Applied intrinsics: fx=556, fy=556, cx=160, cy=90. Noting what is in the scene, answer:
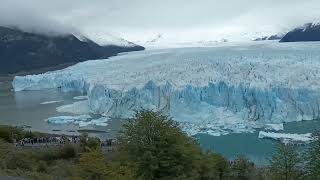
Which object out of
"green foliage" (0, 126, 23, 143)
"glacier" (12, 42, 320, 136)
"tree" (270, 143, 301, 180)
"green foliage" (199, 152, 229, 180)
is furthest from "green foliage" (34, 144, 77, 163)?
"tree" (270, 143, 301, 180)

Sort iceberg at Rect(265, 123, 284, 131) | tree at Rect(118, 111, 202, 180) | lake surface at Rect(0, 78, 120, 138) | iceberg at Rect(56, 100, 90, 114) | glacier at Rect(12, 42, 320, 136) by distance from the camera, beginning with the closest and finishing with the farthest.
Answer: tree at Rect(118, 111, 202, 180) → iceberg at Rect(265, 123, 284, 131) → glacier at Rect(12, 42, 320, 136) → lake surface at Rect(0, 78, 120, 138) → iceberg at Rect(56, 100, 90, 114)

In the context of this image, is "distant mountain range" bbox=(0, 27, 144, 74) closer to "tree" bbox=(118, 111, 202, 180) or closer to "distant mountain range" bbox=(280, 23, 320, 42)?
"distant mountain range" bbox=(280, 23, 320, 42)

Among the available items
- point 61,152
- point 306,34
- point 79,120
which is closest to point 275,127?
point 61,152

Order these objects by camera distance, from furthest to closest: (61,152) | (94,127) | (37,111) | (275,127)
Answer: (37,111) < (94,127) < (275,127) < (61,152)

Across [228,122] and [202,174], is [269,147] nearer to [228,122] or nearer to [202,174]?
[228,122]

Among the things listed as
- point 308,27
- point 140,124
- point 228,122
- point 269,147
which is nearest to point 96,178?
point 140,124

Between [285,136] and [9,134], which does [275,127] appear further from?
[9,134]

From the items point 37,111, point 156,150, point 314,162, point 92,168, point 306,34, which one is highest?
point 306,34
